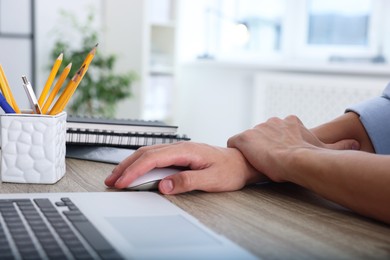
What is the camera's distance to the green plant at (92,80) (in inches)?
138

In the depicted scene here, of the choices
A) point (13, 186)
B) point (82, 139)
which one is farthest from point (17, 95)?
point (13, 186)

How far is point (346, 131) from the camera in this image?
1.06 metres

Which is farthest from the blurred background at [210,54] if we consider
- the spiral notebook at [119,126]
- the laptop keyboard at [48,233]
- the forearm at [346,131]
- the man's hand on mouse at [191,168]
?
the laptop keyboard at [48,233]

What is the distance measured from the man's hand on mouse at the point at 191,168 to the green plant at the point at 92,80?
8.84ft

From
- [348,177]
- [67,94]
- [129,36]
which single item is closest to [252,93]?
[129,36]

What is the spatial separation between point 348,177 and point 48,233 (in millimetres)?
365

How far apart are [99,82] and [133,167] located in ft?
9.19

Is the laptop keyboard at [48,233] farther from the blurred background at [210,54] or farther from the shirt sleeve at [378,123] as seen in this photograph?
the blurred background at [210,54]

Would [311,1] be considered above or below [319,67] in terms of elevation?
above

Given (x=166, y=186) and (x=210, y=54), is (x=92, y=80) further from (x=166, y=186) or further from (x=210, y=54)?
(x=166, y=186)

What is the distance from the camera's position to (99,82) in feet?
11.6

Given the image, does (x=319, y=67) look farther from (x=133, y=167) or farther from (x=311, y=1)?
(x=133, y=167)

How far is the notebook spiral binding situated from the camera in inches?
42.1

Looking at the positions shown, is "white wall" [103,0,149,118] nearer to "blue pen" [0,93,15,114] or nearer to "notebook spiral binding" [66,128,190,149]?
"notebook spiral binding" [66,128,190,149]
